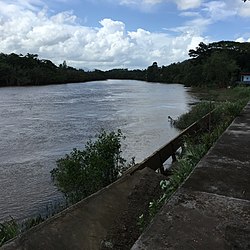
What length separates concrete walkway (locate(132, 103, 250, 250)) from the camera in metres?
2.84

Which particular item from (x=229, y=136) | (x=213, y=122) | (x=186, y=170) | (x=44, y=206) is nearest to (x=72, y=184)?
(x=44, y=206)

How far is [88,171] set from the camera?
7664 millimetres

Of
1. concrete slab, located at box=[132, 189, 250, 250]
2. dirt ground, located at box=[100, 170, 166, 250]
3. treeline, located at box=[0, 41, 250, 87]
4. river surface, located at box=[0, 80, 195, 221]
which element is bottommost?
river surface, located at box=[0, 80, 195, 221]

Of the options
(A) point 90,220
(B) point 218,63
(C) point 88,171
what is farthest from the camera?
(B) point 218,63

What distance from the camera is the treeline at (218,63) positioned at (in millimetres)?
62906

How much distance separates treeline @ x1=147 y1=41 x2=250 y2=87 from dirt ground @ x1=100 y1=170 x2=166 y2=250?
5904cm

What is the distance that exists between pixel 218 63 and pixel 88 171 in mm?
59063

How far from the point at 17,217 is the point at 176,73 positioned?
371 ft

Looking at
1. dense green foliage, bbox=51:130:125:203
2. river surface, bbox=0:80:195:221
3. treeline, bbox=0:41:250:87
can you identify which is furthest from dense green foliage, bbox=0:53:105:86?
dense green foliage, bbox=51:130:125:203

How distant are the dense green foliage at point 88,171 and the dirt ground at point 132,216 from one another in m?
1.30

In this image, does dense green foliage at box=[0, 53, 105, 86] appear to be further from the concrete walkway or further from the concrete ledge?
the concrete walkway

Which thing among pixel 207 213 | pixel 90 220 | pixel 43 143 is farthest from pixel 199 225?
pixel 43 143

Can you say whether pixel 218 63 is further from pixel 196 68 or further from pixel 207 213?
pixel 207 213

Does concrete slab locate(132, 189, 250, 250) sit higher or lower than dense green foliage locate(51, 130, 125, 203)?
higher
